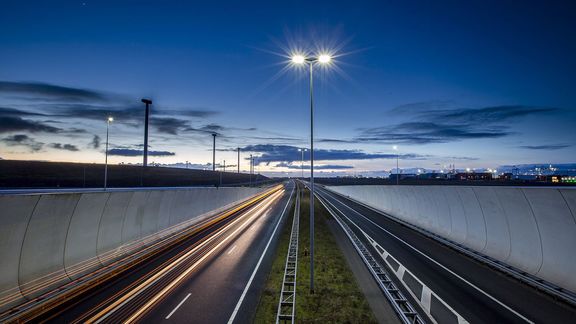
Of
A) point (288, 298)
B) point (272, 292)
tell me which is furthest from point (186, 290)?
point (288, 298)

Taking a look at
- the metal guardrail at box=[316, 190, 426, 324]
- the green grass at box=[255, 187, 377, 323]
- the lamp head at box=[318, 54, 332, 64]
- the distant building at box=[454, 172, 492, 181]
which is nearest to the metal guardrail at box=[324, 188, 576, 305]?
the metal guardrail at box=[316, 190, 426, 324]

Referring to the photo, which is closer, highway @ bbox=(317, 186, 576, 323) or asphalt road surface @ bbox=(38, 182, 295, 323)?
highway @ bbox=(317, 186, 576, 323)

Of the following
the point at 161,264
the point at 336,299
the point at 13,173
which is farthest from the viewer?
the point at 13,173

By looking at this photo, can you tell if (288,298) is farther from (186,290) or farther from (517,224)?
(517,224)

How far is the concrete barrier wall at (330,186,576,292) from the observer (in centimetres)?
1266

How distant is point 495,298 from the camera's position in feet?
41.3

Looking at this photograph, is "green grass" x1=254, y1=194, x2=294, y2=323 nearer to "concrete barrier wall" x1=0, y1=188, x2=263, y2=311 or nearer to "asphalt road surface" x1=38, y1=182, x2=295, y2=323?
"asphalt road surface" x1=38, y1=182, x2=295, y2=323

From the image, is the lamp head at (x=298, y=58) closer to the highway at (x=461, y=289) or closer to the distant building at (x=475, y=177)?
the highway at (x=461, y=289)

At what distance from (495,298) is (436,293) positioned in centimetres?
244

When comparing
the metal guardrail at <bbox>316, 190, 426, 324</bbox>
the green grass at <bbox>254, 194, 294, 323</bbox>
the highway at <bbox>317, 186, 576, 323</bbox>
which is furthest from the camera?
the green grass at <bbox>254, 194, 294, 323</bbox>

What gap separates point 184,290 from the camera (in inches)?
555

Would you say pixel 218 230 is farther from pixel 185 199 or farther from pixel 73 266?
pixel 73 266

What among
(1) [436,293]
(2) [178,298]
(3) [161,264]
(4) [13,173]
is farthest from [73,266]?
(4) [13,173]

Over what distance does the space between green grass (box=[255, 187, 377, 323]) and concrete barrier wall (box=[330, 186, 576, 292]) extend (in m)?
9.19
